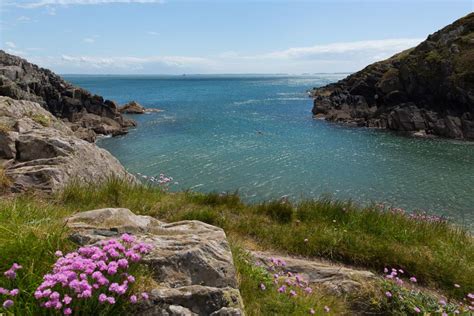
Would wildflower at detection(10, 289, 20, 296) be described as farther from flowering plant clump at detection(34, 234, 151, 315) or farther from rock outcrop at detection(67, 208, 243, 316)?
rock outcrop at detection(67, 208, 243, 316)

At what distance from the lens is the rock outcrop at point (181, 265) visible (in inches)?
133

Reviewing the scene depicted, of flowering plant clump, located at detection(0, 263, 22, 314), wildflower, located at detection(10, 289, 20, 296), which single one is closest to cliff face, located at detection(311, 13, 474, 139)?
flowering plant clump, located at detection(0, 263, 22, 314)

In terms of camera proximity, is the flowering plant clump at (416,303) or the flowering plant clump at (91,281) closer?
the flowering plant clump at (91,281)

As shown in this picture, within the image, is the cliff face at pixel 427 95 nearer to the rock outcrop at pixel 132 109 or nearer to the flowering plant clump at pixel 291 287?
the rock outcrop at pixel 132 109

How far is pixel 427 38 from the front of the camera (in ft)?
220

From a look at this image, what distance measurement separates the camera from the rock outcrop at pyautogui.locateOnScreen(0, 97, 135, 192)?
8.40 metres

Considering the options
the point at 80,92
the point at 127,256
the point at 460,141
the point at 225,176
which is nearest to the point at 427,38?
the point at 460,141

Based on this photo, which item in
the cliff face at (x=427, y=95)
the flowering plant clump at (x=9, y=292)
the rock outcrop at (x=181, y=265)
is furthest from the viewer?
the cliff face at (x=427, y=95)

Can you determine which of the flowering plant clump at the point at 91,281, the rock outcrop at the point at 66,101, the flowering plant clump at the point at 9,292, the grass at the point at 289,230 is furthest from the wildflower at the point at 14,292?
the rock outcrop at the point at 66,101

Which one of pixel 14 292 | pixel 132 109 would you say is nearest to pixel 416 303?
pixel 14 292

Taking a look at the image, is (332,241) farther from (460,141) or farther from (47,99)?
(47,99)

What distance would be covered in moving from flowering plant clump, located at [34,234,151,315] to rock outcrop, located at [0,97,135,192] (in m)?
5.52

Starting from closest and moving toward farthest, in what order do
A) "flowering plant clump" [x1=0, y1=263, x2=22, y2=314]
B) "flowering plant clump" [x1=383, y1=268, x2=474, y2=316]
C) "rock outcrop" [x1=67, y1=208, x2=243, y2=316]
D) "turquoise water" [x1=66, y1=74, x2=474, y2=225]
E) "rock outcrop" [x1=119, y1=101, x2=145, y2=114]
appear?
"flowering plant clump" [x1=0, y1=263, x2=22, y2=314], "rock outcrop" [x1=67, y1=208, x2=243, y2=316], "flowering plant clump" [x1=383, y1=268, x2=474, y2=316], "turquoise water" [x1=66, y1=74, x2=474, y2=225], "rock outcrop" [x1=119, y1=101, x2=145, y2=114]

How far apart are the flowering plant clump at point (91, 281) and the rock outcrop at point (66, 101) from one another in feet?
166
